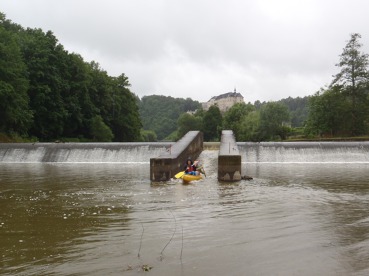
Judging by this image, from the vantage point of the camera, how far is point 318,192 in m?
14.3

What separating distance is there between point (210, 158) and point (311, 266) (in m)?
23.2

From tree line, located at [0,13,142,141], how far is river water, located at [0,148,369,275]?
25.2 meters

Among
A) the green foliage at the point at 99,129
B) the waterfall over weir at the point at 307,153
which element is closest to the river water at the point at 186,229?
the waterfall over weir at the point at 307,153

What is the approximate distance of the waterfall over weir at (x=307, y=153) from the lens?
27.4m

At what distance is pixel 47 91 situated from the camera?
145 ft

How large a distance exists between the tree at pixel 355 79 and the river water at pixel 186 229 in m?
36.8

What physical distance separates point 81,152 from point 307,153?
15.9 meters

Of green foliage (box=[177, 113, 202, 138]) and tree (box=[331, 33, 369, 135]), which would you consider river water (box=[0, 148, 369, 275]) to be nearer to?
tree (box=[331, 33, 369, 135])

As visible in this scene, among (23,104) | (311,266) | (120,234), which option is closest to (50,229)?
(120,234)

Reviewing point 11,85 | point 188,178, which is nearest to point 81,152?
point 11,85

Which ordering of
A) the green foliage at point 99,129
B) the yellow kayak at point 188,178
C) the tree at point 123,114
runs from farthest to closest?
1. the tree at point 123,114
2. the green foliage at point 99,129
3. the yellow kayak at point 188,178

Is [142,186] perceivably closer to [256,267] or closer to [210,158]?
[256,267]

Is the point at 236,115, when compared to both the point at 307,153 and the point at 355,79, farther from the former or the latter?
the point at 307,153

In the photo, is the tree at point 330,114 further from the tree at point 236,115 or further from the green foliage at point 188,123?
the green foliage at point 188,123
